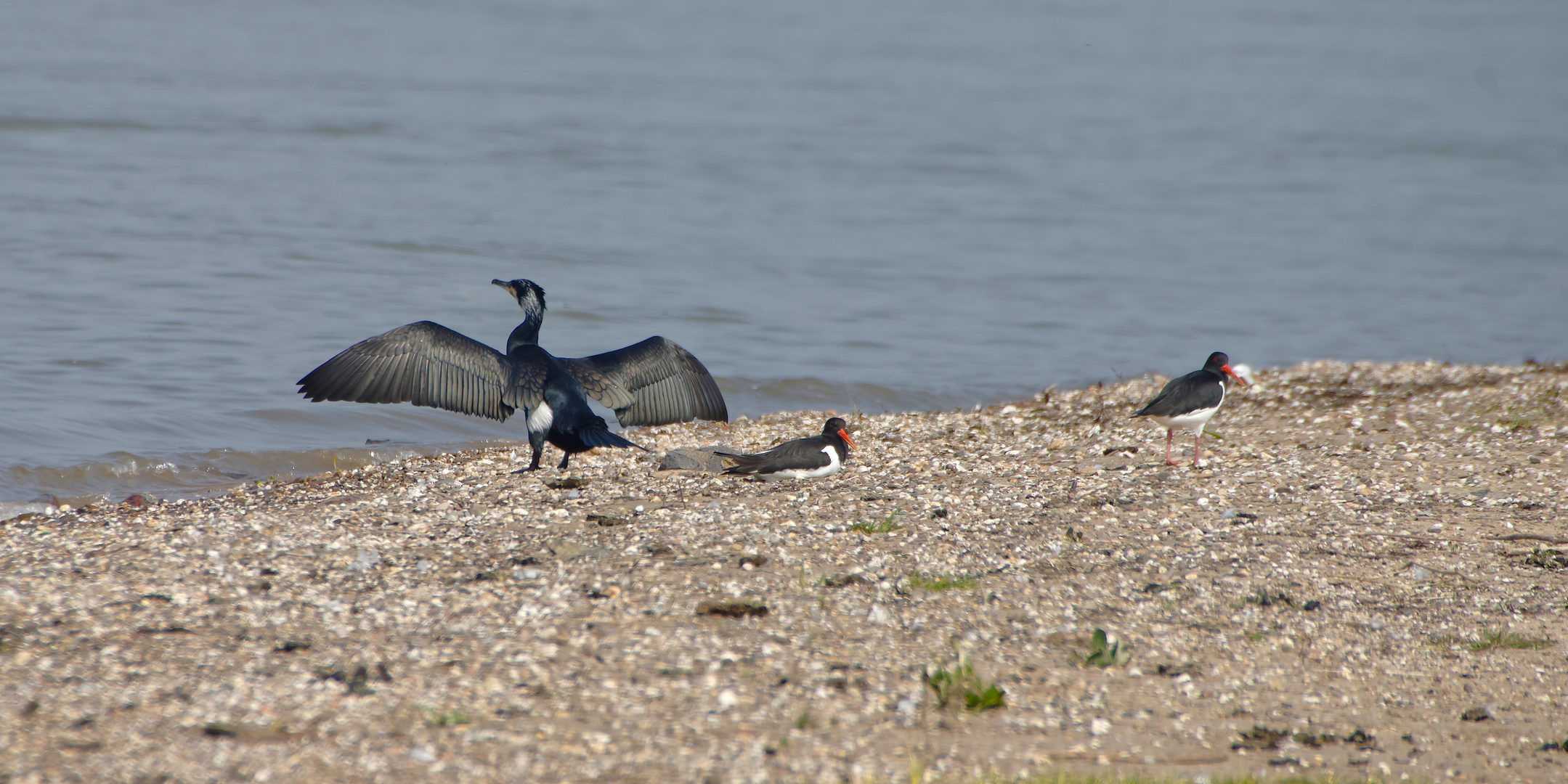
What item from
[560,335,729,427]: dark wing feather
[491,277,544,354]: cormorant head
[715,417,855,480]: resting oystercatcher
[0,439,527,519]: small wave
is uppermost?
[491,277,544,354]: cormorant head

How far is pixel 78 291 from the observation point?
17.0 meters

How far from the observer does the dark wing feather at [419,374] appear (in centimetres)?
902

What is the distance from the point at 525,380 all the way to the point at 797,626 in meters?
4.06

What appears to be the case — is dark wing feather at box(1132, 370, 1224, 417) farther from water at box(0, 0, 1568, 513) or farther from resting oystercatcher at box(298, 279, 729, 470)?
water at box(0, 0, 1568, 513)

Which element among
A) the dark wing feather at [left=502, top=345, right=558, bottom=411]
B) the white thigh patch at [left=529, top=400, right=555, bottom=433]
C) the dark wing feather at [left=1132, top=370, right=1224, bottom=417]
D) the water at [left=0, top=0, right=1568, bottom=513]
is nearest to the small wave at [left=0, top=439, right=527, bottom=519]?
the water at [left=0, top=0, right=1568, bottom=513]

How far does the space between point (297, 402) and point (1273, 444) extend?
956cm

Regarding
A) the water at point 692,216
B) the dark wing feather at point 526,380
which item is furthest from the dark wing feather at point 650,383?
the water at point 692,216

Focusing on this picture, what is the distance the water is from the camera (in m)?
15.3

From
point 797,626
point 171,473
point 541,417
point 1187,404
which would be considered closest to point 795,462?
point 541,417

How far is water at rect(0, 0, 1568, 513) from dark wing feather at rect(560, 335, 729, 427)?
3.14 m

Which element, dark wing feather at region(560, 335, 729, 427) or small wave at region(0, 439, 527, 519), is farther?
small wave at region(0, 439, 527, 519)

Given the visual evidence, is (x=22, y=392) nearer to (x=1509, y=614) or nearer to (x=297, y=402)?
(x=297, y=402)

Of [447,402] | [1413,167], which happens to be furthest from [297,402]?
[1413,167]

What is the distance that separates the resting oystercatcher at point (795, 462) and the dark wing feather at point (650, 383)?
115 cm
